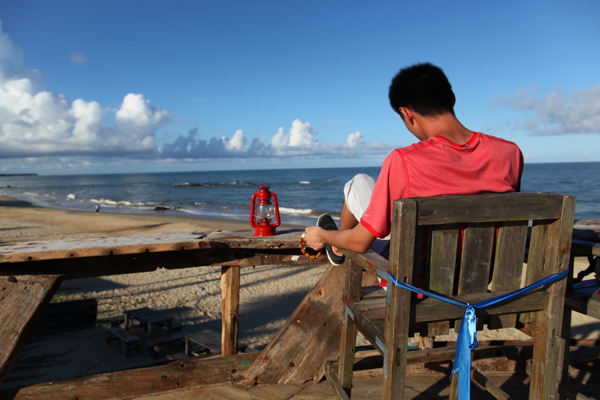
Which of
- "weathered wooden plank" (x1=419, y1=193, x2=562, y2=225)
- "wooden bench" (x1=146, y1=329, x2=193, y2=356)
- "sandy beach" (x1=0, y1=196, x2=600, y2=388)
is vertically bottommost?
"sandy beach" (x1=0, y1=196, x2=600, y2=388)

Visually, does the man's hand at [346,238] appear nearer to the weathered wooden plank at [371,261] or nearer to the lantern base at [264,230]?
the weathered wooden plank at [371,261]

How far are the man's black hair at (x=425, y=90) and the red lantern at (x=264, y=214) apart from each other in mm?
1214

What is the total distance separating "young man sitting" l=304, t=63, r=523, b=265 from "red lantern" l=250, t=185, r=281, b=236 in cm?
99

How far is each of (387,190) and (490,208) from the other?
36 cm

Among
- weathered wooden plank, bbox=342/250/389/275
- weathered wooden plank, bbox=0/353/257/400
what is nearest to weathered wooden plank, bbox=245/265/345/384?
weathered wooden plank, bbox=0/353/257/400

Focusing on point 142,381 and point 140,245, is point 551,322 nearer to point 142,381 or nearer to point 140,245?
point 140,245

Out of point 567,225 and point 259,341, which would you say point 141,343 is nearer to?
point 259,341

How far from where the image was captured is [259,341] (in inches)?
245

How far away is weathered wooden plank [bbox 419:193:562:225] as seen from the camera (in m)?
1.42

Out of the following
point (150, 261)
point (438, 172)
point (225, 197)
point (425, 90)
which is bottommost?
point (225, 197)

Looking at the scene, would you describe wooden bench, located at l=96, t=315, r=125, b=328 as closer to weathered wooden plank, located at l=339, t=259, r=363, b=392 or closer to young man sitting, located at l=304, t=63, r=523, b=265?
weathered wooden plank, located at l=339, t=259, r=363, b=392

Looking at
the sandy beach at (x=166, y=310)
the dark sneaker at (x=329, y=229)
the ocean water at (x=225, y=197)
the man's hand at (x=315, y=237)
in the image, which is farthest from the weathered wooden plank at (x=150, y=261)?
the ocean water at (x=225, y=197)

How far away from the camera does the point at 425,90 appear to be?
1760mm

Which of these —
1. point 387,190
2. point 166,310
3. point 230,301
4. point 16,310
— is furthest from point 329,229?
point 166,310
